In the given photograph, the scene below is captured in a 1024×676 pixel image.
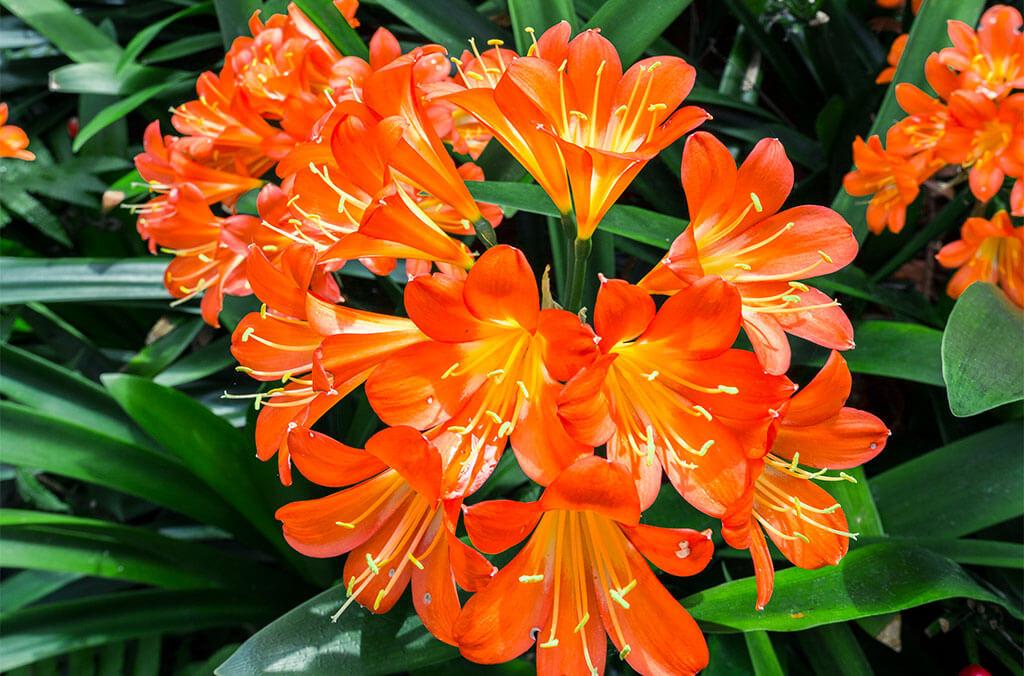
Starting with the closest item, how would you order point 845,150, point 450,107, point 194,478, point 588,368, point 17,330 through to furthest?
point 588,368 → point 450,107 → point 194,478 → point 845,150 → point 17,330

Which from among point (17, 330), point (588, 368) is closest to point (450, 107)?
point (588, 368)

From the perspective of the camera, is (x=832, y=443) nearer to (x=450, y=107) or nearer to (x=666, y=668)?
(x=666, y=668)

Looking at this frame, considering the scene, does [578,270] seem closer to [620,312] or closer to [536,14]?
[620,312]

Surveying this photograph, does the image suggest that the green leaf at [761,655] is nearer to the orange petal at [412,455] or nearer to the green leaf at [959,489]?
the green leaf at [959,489]

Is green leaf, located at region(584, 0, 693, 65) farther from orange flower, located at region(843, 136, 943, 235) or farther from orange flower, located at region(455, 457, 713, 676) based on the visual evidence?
orange flower, located at region(455, 457, 713, 676)

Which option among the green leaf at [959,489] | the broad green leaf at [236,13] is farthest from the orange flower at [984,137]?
the broad green leaf at [236,13]

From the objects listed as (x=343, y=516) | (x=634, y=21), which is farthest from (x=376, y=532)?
(x=634, y=21)
